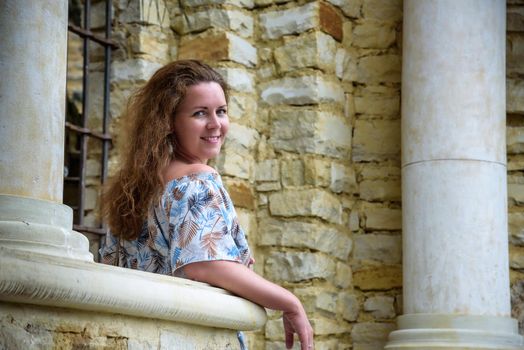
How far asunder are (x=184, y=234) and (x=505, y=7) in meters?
3.24

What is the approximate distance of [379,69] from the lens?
18.6ft

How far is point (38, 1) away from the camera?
114 inches

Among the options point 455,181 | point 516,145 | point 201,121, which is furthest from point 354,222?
point 201,121

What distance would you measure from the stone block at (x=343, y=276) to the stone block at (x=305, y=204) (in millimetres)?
230

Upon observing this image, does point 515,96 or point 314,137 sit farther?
point 515,96

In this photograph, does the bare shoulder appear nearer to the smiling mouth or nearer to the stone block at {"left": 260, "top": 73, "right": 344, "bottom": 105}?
the smiling mouth

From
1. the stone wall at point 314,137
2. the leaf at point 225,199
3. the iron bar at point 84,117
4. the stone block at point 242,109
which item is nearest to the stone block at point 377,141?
the stone wall at point 314,137

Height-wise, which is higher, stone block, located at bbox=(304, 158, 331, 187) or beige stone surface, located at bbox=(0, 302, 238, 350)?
stone block, located at bbox=(304, 158, 331, 187)

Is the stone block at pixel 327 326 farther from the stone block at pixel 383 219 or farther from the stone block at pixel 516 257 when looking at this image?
the stone block at pixel 516 257

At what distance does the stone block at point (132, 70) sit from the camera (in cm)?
539

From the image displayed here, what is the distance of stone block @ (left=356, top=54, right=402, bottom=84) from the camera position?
18.5ft

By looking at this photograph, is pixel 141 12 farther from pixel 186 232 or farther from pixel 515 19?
pixel 186 232

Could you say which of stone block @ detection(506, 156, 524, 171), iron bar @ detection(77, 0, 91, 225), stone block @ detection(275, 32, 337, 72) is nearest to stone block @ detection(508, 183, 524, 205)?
stone block @ detection(506, 156, 524, 171)

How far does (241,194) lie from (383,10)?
129 centimetres
